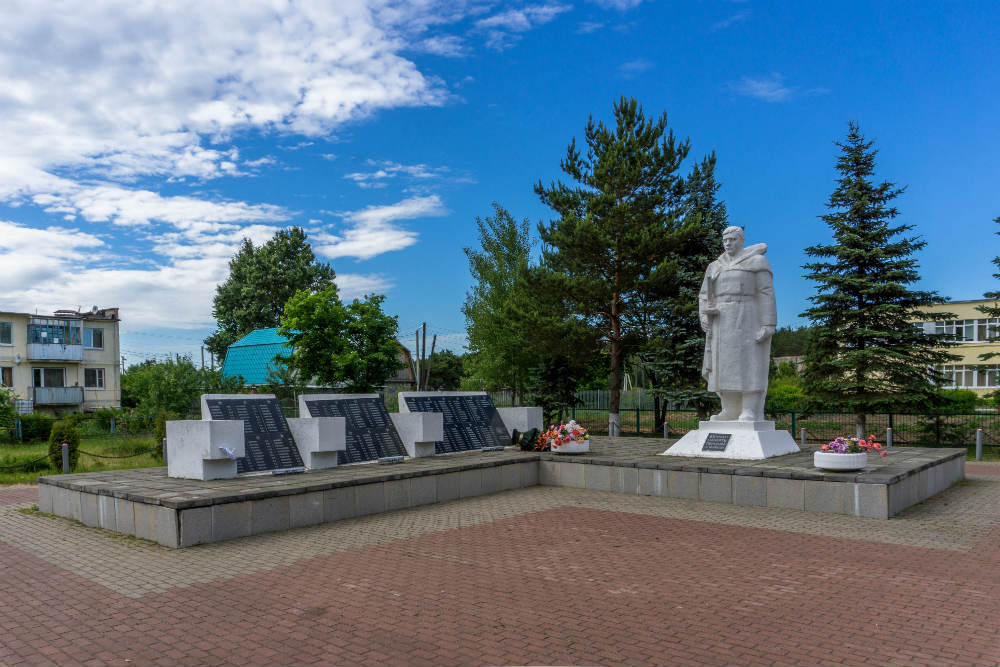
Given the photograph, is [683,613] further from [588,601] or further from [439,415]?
[439,415]

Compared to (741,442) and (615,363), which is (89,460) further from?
(741,442)

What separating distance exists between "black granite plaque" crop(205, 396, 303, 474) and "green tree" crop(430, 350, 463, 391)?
141 ft

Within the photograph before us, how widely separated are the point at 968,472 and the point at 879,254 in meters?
7.65

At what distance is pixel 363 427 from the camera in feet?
40.0

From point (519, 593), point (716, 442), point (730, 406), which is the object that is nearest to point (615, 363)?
point (730, 406)

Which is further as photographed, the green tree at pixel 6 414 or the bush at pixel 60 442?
the green tree at pixel 6 414

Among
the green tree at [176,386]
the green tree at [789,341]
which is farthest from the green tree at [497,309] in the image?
the green tree at [789,341]

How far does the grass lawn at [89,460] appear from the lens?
15552mm

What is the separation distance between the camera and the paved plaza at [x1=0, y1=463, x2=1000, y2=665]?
15.3ft

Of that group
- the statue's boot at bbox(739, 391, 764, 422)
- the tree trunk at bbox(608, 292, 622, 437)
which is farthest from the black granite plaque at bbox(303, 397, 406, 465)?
the tree trunk at bbox(608, 292, 622, 437)

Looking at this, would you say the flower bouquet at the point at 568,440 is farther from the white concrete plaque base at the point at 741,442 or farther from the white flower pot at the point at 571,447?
the white concrete plaque base at the point at 741,442

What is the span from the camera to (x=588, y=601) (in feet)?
18.6

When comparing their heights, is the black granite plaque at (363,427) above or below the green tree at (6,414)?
above

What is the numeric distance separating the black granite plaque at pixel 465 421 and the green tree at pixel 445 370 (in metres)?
39.3
